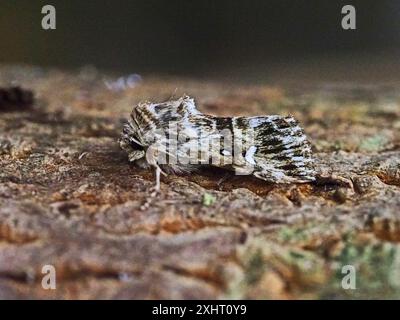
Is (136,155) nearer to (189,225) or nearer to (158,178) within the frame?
(158,178)

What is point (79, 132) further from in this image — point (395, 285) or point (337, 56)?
point (337, 56)

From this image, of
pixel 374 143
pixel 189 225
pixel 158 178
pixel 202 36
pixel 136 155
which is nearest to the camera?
pixel 189 225

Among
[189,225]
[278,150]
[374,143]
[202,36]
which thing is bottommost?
[189,225]

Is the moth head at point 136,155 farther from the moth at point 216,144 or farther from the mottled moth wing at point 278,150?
the mottled moth wing at point 278,150

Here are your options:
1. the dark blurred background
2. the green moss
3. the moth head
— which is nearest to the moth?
the moth head

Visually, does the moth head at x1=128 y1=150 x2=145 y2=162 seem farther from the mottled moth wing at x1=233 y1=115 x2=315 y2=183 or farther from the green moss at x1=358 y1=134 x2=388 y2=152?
the green moss at x1=358 y1=134 x2=388 y2=152

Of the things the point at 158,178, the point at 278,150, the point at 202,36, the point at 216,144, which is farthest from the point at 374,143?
the point at 202,36
